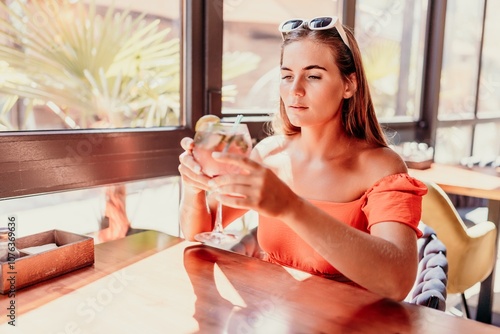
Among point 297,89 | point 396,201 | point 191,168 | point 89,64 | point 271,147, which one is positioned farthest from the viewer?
point 89,64

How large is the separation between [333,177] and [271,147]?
0.35m

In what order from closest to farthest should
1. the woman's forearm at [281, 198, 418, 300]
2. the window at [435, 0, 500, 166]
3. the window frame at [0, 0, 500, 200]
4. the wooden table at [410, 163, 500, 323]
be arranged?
the woman's forearm at [281, 198, 418, 300], the window frame at [0, 0, 500, 200], the wooden table at [410, 163, 500, 323], the window at [435, 0, 500, 166]

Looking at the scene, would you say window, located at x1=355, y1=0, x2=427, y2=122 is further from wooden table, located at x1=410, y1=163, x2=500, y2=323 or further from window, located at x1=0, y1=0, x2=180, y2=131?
window, located at x1=0, y1=0, x2=180, y2=131

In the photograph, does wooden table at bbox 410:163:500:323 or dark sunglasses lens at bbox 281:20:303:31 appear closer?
dark sunglasses lens at bbox 281:20:303:31

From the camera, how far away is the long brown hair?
1.63 metres

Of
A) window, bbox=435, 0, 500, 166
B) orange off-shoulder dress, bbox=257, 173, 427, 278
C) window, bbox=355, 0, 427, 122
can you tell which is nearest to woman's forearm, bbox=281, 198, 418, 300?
orange off-shoulder dress, bbox=257, 173, 427, 278

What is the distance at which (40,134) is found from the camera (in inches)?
75.7

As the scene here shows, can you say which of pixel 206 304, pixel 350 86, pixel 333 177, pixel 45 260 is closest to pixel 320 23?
pixel 350 86

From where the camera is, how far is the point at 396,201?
142 cm

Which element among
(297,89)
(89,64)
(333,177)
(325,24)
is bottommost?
(333,177)

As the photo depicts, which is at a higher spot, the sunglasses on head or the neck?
the sunglasses on head

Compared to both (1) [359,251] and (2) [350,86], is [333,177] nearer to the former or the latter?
(2) [350,86]

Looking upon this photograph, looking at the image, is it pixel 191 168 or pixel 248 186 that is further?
pixel 191 168

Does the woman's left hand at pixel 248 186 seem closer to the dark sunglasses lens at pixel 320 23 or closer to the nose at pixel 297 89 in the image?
the nose at pixel 297 89
